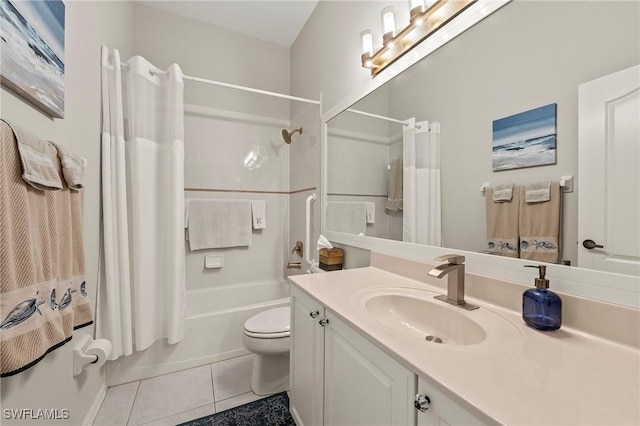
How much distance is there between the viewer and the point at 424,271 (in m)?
1.13

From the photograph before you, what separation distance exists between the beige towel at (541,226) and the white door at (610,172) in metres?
0.05

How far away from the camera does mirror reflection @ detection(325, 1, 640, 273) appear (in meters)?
0.69

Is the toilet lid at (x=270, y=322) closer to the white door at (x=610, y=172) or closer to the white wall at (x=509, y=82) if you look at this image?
the white wall at (x=509, y=82)

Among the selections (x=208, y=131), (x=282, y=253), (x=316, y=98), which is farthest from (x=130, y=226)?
(x=316, y=98)

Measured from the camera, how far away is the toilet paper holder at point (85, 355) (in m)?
1.20

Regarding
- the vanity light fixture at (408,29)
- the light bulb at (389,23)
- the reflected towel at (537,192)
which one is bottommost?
the reflected towel at (537,192)

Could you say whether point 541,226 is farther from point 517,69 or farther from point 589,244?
point 517,69

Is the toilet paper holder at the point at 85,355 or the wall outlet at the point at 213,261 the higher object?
the wall outlet at the point at 213,261

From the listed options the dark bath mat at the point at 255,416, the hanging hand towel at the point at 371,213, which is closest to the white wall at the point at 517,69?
the hanging hand towel at the point at 371,213

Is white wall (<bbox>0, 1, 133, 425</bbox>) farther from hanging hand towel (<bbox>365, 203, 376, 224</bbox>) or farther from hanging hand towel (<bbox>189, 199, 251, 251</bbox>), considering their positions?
hanging hand towel (<bbox>365, 203, 376, 224</bbox>)

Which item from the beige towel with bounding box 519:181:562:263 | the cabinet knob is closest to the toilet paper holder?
the cabinet knob

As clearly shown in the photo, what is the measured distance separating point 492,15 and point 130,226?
6.82 feet

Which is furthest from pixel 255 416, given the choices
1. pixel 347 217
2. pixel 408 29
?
pixel 408 29

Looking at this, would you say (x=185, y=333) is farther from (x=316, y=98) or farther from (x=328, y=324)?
(x=316, y=98)
